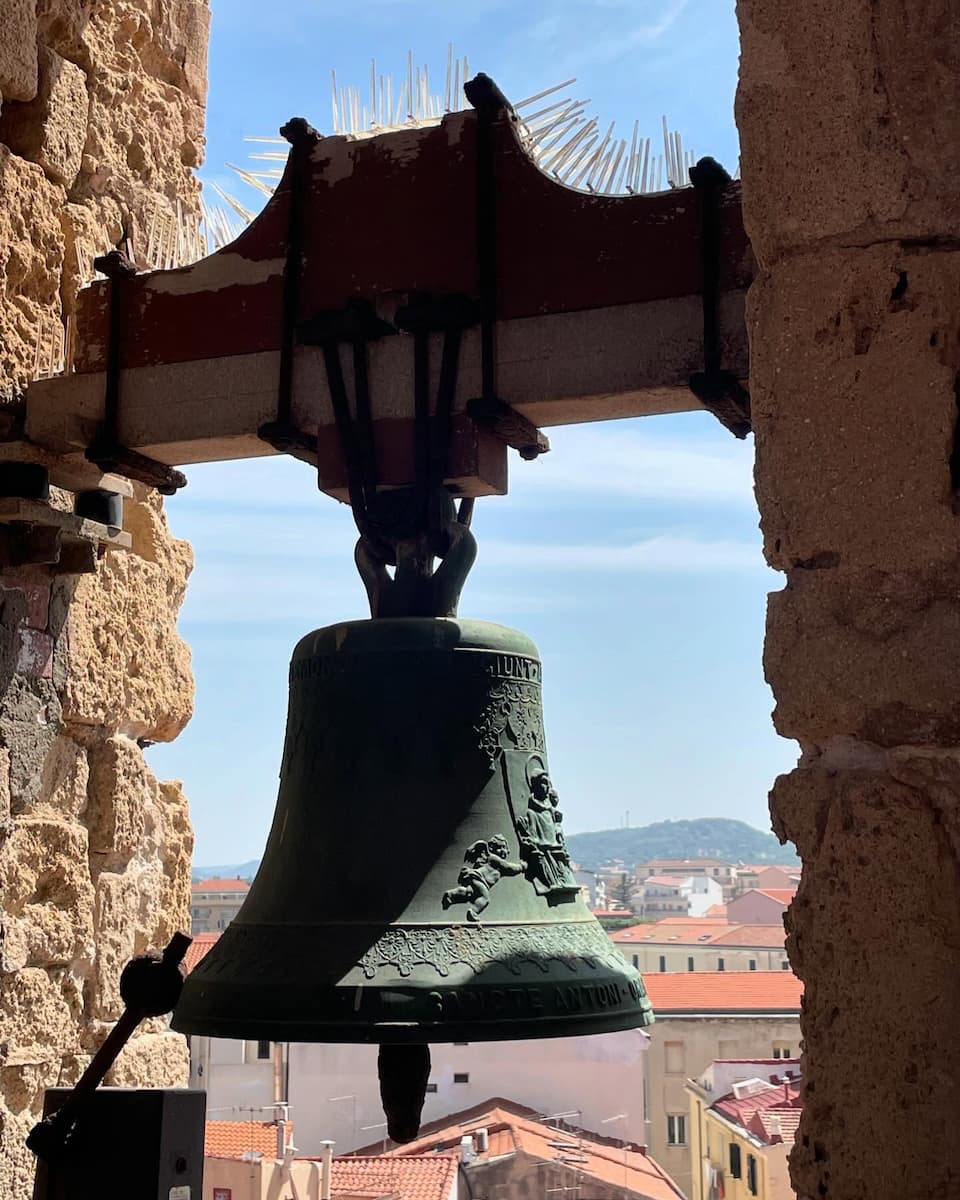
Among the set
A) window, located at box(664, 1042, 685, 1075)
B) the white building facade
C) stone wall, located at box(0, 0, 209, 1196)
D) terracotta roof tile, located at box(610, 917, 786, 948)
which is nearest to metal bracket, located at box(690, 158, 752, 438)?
stone wall, located at box(0, 0, 209, 1196)

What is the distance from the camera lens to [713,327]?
6.52ft

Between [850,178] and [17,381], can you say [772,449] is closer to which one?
[850,178]

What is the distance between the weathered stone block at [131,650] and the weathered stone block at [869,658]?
1.75 m

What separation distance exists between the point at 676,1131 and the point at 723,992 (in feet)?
7.51

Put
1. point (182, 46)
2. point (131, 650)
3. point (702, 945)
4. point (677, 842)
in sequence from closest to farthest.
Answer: point (131, 650) < point (182, 46) < point (702, 945) < point (677, 842)

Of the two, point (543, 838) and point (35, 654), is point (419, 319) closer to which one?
point (543, 838)

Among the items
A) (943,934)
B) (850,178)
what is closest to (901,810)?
(943,934)

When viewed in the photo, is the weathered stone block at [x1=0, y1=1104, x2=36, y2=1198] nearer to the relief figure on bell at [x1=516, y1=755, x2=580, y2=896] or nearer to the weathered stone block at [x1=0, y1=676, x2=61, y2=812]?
the weathered stone block at [x1=0, y1=676, x2=61, y2=812]

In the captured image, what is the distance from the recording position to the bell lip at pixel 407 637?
196cm

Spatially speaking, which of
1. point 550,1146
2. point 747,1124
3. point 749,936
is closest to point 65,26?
point 747,1124

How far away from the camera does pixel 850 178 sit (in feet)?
5.19

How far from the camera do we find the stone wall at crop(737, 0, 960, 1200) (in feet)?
4.66

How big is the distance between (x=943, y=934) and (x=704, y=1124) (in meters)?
14.5

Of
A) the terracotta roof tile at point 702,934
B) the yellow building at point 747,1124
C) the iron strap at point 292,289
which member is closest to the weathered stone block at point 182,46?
the iron strap at point 292,289
